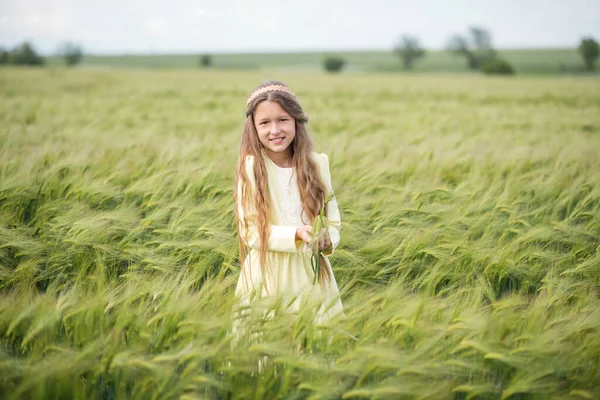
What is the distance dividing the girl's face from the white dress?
0.11m

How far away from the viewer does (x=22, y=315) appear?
4.73 ft

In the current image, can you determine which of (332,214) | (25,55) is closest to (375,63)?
(25,55)

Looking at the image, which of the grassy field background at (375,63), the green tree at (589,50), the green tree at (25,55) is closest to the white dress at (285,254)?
the grassy field background at (375,63)

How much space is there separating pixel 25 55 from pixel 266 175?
6072 cm

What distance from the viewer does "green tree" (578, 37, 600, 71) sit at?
56938 millimetres

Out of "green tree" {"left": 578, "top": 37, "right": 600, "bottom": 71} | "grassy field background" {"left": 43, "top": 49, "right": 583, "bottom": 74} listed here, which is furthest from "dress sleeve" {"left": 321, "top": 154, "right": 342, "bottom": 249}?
"green tree" {"left": 578, "top": 37, "right": 600, "bottom": 71}

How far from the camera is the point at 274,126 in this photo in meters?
1.80

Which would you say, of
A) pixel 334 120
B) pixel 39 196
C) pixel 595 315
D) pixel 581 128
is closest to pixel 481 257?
pixel 595 315

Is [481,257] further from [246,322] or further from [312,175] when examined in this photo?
[246,322]

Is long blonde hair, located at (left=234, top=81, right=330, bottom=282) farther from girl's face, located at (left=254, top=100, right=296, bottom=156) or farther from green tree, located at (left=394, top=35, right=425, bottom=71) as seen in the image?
green tree, located at (left=394, top=35, right=425, bottom=71)

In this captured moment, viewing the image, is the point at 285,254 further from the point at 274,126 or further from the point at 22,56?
the point at 22,56

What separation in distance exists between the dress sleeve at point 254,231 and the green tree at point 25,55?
5961cm

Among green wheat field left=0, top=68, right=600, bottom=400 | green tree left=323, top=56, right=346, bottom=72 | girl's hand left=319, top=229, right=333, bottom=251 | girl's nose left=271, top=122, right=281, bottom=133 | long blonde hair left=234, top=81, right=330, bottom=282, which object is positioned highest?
green tree left=323, top=56, right=346, bottom=72

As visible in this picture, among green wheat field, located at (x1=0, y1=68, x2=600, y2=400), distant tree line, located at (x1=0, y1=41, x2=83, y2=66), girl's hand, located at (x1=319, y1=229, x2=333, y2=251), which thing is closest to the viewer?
green wheat field, located at (x1=0, y1=68, x2=600, y2=400)
